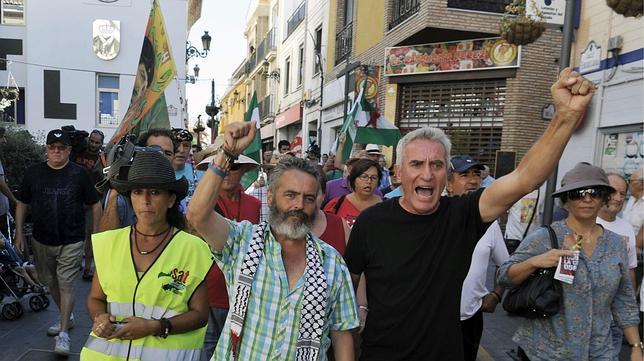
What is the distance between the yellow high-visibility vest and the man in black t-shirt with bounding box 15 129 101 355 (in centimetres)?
250

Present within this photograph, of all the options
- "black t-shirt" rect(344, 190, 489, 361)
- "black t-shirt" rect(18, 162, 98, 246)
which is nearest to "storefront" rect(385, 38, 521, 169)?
"black t-shirt" rect(18, 162, 98, 246)

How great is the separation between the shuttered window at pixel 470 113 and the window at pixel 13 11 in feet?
48.5

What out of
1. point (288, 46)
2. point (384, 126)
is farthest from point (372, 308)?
point (288, 46)

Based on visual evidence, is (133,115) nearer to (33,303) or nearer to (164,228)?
(33,303)

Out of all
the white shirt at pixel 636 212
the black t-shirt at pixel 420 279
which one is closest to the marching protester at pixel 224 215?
the black t-shirt at pixel 420 279

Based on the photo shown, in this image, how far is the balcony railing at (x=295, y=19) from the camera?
24300 mm

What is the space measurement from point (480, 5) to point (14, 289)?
11.7 m

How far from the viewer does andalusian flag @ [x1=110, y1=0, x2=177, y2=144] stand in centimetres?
532

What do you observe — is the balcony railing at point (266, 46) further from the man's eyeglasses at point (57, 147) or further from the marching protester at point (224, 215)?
the marching protester at point (224, 215)

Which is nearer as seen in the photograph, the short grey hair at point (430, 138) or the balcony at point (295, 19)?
the short grey hair at point (430, 138)

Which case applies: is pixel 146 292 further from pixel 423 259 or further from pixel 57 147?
pixel 57 147

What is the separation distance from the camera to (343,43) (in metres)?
19.0

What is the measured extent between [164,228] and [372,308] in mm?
1156

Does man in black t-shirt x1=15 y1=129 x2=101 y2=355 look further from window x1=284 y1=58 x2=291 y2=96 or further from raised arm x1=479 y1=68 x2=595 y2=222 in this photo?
window x1=284 y1=58 x2=291 y2=96
